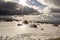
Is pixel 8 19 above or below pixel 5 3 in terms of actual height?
below

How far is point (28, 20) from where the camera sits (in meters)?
6.04

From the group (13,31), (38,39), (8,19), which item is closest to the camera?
(38,39)

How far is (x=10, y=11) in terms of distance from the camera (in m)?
6.27

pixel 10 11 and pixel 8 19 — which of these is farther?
pixel 10 11

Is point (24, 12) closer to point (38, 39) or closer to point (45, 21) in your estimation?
point (45, 21)

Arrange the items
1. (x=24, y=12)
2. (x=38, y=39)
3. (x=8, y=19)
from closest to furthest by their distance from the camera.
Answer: (x=38, y=39), (x=8, y=19), (x=24, y=12)

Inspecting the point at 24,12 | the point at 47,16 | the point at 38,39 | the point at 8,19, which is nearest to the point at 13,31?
the point at 38,39

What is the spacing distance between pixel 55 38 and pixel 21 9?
8.21ft

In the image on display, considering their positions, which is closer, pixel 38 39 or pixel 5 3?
pixel 38 39

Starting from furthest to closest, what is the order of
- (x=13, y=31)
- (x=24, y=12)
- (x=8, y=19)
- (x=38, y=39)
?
(x=24, y=12), (x=8, y=19), (x=13, y=31), (x=38, y=39)

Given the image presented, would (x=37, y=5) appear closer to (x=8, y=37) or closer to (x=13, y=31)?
(x=13, y=31)

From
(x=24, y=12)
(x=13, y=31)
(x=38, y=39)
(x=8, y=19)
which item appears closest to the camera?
(x=38, y=39)

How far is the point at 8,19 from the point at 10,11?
508 mm

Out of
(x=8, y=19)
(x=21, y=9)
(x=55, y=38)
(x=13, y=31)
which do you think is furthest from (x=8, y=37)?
(x=21, y=9)
